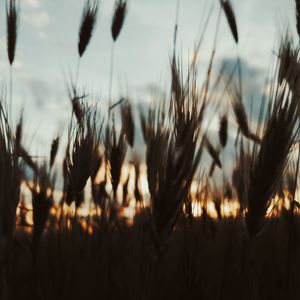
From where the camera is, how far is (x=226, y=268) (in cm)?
127

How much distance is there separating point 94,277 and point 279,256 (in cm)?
72

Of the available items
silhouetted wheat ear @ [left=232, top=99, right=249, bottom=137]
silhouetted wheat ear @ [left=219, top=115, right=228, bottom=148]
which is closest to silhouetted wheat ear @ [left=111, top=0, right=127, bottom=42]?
silhouetted wheat ear @ [left=232, top=99, right=249, bottom=137]

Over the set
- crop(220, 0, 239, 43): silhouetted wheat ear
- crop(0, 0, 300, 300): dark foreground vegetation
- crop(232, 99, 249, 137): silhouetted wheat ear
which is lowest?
crop(0, 0, 300, 300): dark foreground vegetation

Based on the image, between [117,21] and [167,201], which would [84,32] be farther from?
[167,201]

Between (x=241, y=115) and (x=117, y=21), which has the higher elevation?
(x=117, y=21)

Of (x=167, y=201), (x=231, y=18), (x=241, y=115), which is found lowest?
(x=167, y=201)

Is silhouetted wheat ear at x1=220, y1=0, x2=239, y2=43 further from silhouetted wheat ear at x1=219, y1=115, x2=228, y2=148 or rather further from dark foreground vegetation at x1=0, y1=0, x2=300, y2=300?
silhouetted wheat ear at x1=219, y1=115, x2=228, y2=148

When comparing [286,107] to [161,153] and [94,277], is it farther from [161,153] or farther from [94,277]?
[94,277]

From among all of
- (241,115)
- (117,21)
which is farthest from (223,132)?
(117,21)

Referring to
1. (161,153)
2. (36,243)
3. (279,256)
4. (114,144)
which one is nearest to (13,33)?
(114,144)

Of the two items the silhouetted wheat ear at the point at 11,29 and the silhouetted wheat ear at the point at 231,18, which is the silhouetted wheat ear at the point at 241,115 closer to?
the silhouetted wheat ear at the point at 231,18

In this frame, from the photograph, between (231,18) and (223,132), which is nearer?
(231,18)

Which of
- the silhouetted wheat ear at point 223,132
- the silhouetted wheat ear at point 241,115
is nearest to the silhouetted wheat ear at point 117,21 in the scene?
the silhouetted wheat ear at point 241,115

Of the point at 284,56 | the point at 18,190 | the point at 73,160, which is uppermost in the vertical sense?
the point at 284,56
